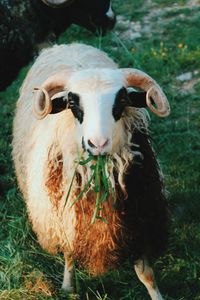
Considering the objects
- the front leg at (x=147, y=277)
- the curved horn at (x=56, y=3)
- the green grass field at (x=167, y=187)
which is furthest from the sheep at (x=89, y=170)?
the curved horn at (x=56, y=3)

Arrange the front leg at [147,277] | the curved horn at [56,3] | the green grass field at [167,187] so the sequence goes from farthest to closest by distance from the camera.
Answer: the curved horn at [56,3], the green grass field at [167,187], the front leg at [147,277]

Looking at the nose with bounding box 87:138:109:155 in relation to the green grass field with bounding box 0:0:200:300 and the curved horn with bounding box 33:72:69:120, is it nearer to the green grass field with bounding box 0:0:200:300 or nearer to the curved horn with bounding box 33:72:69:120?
the curved horn with bounding box 33:72:69:120

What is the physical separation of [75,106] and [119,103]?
0.23 metres

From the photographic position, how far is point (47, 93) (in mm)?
3309

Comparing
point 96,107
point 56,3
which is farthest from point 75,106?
point 56,3

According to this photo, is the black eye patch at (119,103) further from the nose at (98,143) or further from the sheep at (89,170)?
the nose at (98,143)

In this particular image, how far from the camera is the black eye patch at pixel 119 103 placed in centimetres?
317

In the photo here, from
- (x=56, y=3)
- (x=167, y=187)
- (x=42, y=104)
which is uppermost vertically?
(x=42, y=104)

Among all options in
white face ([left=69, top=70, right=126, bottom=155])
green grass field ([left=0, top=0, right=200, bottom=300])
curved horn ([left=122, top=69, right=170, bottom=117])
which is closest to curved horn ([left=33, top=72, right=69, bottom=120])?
white face ([left=69, top=70, right=126, bottom=155])

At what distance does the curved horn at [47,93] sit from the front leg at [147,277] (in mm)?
1170

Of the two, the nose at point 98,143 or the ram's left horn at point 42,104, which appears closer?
the nose at point 98,143

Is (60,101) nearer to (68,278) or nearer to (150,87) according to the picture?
(150,87)

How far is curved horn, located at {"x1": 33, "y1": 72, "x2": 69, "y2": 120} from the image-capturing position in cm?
328

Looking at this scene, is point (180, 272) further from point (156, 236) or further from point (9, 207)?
point (9, 207)
